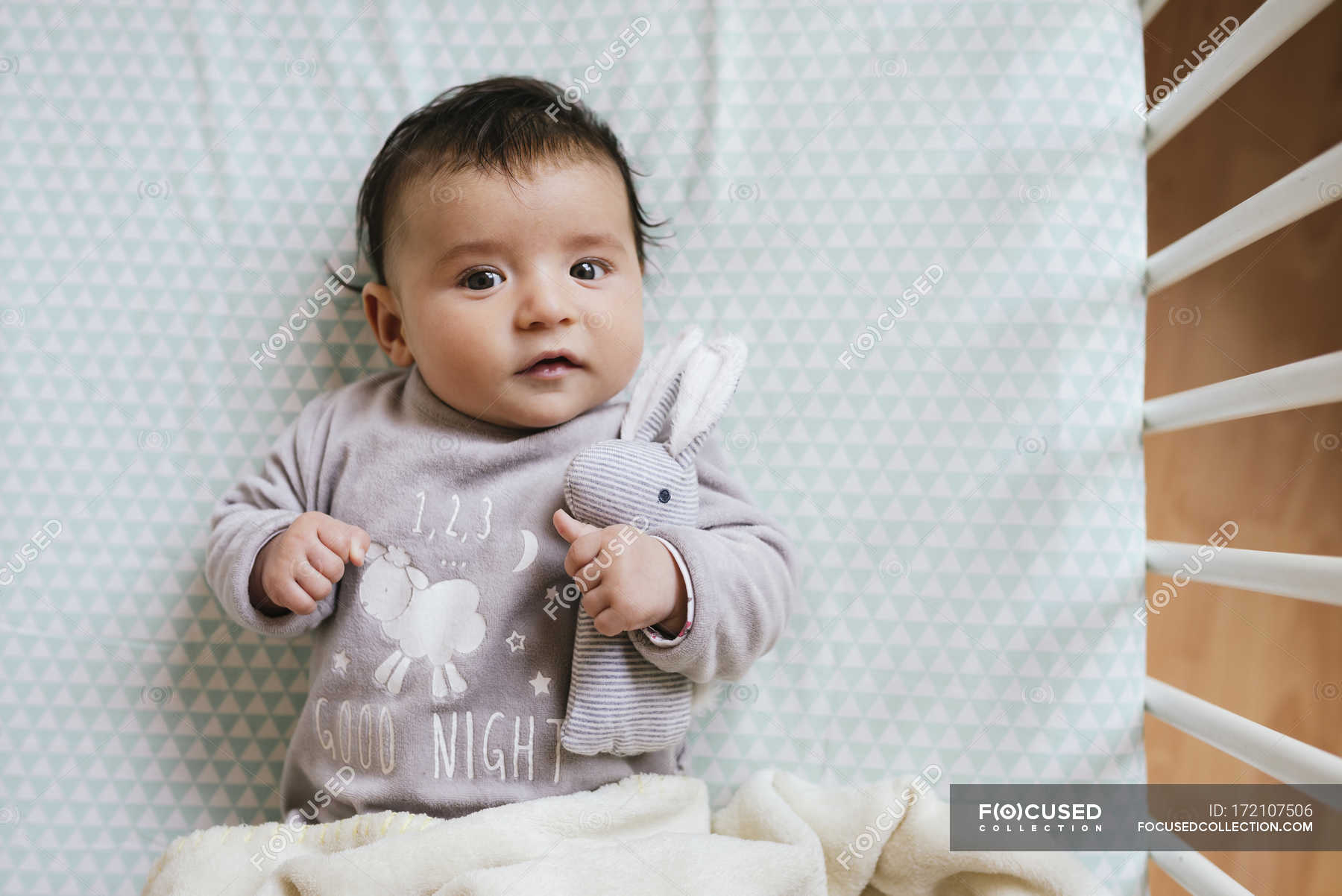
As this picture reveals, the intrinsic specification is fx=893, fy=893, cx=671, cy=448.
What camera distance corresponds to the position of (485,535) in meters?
0.87

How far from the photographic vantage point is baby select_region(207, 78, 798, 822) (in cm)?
83

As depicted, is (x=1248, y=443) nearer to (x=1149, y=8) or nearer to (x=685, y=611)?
(x=1149, y=8)

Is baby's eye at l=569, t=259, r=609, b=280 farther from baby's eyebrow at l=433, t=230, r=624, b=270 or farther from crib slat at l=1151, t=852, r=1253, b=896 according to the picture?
crib slat at l=1151, t=852, r=1253, b=896

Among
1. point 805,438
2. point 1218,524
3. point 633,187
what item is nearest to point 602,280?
point 633,187

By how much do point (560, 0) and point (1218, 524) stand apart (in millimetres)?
1116

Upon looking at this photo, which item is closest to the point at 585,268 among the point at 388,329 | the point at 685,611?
the point at 388,329

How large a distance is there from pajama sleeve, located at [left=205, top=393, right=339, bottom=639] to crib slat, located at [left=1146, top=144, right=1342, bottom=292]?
2.93ft

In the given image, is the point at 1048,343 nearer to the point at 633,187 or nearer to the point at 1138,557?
the point at 1138,557

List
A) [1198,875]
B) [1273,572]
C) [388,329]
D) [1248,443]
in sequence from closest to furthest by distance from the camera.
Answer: [1273,572]
[1198,875]
[388,329]
[1248,443]

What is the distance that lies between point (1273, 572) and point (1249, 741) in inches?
5.5

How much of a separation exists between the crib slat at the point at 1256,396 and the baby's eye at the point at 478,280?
2.18 feet

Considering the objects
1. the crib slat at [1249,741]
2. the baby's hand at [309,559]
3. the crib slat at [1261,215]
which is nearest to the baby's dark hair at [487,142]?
the baby's hand at [309,559]

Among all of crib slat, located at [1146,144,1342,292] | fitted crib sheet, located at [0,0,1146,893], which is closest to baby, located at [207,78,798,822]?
fitted crib sheet, located at [0,0,1146,893]

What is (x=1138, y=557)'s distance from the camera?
0.96 m
